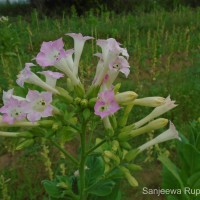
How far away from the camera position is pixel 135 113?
4.26 meters

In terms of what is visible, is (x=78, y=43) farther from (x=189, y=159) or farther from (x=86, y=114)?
(x=189, y=159)

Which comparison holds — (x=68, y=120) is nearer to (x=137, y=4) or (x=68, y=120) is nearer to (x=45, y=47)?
(x=45, y=47)

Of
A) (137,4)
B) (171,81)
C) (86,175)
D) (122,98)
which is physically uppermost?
(122,98)

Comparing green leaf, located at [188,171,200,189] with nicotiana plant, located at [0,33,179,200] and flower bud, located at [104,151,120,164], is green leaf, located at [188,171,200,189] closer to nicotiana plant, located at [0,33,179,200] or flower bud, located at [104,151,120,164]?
nicotiana plant, located at [0,33,179,200]

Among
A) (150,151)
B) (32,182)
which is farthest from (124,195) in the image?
(32,182)

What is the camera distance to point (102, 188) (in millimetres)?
1639

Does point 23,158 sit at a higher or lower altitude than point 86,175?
lower

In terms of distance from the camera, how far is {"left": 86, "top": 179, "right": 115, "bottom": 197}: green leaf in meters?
1.62

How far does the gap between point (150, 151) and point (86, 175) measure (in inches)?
67.1

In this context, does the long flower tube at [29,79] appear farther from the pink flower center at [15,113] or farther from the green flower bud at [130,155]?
the green flower bud at [130,155]

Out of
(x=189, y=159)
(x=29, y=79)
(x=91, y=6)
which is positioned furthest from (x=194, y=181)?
(x=91, y=6)

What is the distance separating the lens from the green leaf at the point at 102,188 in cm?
162

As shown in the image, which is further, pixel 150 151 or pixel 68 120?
pixel 150 151

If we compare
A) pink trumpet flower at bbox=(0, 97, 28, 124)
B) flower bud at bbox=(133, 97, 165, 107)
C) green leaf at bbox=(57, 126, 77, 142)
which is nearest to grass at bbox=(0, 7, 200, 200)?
green leaf at bbox=(57, 126, 77, 142)
